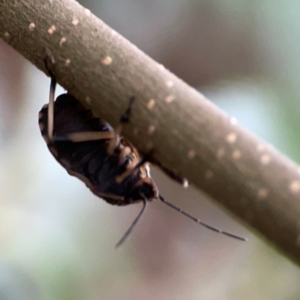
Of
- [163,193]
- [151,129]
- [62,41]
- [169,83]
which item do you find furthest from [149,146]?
[163,193]

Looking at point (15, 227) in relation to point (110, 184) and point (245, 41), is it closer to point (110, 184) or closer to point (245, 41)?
point (110, 184)

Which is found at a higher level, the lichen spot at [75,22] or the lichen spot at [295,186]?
the lichen spot at [295,186]

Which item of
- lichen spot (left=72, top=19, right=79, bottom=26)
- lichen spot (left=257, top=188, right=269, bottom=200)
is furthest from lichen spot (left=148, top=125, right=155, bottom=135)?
lichen spot (left=72, top=19, right=79, bottom=26)

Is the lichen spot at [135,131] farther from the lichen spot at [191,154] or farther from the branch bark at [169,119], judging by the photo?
the lichen spot at [191,154]

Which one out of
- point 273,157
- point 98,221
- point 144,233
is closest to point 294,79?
point 144,233

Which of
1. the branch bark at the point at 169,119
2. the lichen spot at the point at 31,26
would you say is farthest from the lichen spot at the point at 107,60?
the lichen spot at the point at 31,26

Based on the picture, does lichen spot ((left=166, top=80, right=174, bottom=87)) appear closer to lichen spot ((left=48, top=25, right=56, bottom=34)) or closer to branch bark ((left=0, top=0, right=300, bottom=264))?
branch bark ((left=0, top=0, right=300, bottom=264))
